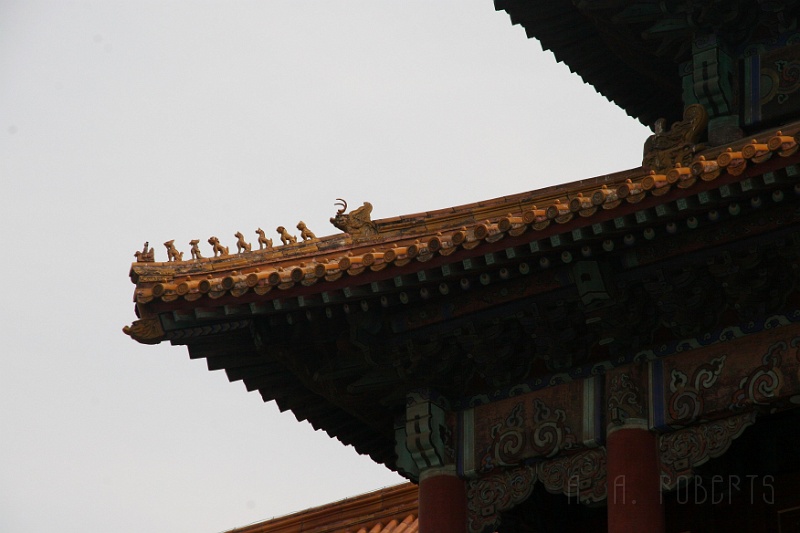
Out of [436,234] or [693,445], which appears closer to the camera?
[693,445]

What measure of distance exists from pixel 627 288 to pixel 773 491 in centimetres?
263

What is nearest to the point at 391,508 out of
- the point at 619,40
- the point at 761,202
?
the point at 619,40

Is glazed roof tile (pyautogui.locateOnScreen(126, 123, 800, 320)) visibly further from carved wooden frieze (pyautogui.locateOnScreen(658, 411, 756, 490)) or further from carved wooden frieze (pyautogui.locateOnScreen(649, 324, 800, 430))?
carved wooden frieze (pyautogui.locateOnScreen(658, 411, 756, 490))

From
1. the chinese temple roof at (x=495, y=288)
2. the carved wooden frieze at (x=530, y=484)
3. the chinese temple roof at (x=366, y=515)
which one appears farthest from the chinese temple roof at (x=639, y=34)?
the chinese temple roof at (x=366, y=515)

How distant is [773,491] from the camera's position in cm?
1628

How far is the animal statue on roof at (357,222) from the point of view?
17328 millimetres

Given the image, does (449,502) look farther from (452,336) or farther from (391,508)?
(391,508)

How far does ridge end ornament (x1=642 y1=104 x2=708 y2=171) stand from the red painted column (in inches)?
133

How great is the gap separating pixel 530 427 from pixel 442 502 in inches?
41.6

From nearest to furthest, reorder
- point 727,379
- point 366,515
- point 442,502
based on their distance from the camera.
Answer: point 727,379
point 442,502
point 366,515

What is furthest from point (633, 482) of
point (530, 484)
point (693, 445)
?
point (530, 484)

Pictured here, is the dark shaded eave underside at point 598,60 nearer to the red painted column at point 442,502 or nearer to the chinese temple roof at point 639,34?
the chinese temple roof at point 639,34

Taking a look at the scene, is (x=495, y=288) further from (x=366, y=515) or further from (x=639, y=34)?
(x=366, y=515)

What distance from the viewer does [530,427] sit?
15.8 meters
